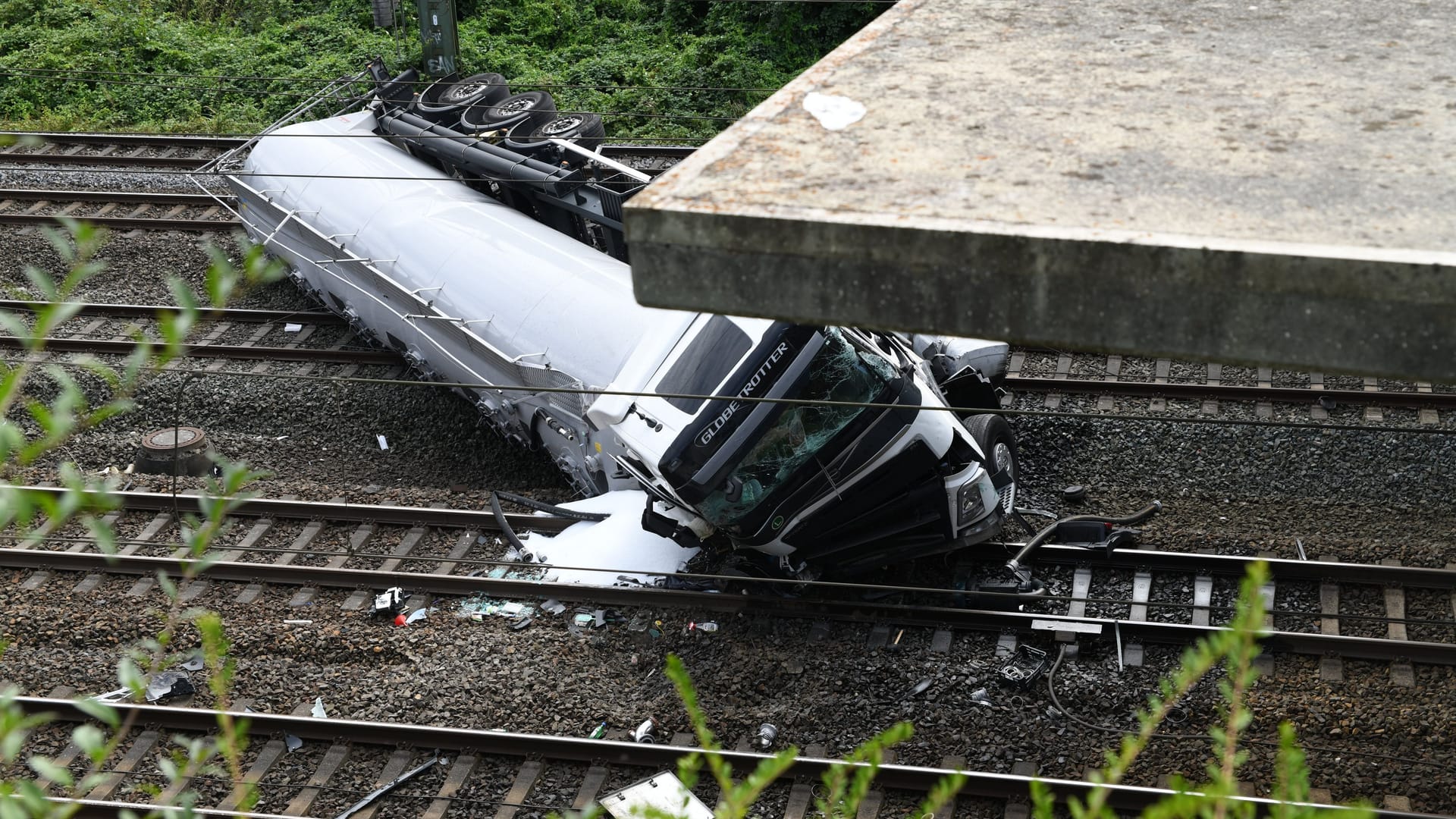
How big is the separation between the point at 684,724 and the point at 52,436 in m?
6.71

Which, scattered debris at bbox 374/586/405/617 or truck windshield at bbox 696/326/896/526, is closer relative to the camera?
truck windshield at bbox 696/326/896/526

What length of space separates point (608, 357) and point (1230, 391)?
5827 millimetres

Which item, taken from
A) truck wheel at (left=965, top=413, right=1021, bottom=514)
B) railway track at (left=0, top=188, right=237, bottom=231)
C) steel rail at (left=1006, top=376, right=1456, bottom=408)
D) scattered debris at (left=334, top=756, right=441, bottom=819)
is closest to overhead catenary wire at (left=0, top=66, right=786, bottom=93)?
railway track at (left=0, top=188, right=237, bottom=231)

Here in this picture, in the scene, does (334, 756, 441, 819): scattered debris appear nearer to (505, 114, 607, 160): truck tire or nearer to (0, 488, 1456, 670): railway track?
(0, 488, 1456, 670): railway track

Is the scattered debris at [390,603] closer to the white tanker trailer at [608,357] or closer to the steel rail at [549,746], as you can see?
the steel rail at [549,746]

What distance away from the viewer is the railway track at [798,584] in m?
9.29

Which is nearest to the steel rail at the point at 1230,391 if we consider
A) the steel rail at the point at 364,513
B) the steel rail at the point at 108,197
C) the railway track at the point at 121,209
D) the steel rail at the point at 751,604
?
the steel rail at the point at 751,604

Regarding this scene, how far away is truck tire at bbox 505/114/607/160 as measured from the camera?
45.4 feet

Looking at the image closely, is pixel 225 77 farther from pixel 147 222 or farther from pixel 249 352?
pixel 249 352

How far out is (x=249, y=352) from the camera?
14062mm

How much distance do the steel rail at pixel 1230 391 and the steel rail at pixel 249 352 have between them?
6.69m

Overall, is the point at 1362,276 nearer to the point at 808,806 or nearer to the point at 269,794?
the point at 808,806

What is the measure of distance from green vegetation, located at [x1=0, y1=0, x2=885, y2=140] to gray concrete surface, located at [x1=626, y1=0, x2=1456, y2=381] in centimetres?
1298

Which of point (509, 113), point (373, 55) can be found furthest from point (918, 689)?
point (373, 55)
